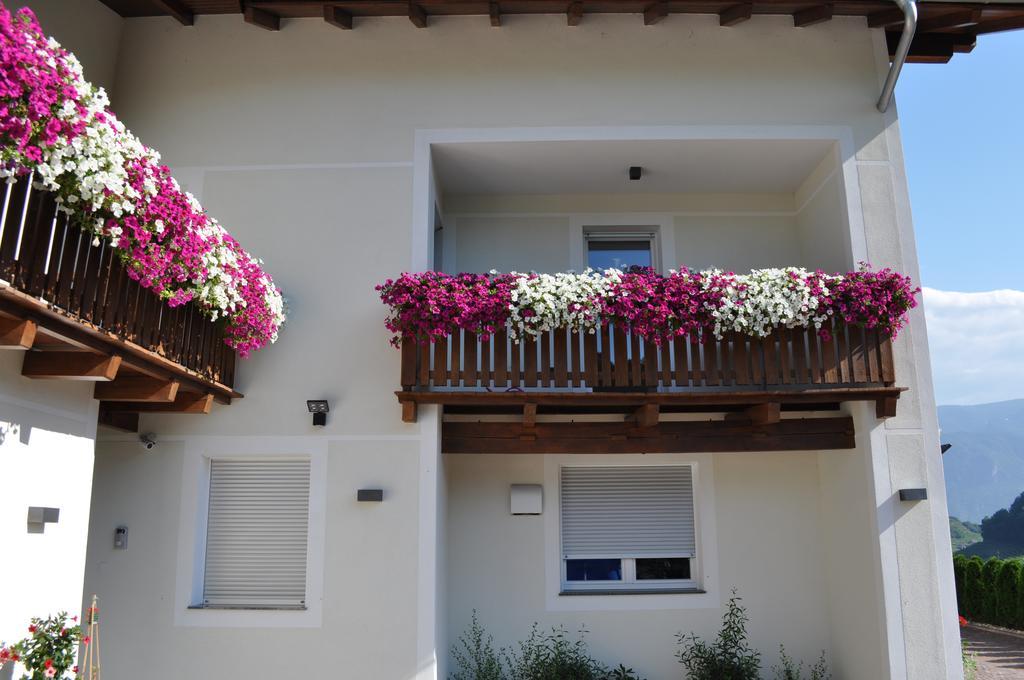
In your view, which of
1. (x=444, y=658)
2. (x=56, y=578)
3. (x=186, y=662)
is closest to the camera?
(x=56, y=578)

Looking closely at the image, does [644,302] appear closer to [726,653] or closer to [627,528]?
[627,528]

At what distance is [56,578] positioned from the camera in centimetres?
572

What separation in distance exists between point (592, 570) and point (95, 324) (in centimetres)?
526

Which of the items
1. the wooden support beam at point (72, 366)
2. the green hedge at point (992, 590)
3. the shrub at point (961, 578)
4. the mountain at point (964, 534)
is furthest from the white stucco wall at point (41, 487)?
the mountain at point (964, 534)

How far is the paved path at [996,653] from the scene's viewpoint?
942 cm

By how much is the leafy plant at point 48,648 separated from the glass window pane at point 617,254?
608 centimetres

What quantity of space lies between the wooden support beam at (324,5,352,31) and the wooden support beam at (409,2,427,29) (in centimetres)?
64

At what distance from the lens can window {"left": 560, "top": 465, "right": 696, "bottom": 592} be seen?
8.27 m

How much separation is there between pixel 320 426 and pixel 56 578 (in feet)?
7.85

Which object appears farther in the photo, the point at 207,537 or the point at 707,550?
the point at 707,550

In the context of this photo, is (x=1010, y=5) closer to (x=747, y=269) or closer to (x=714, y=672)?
(x=747, y=269)

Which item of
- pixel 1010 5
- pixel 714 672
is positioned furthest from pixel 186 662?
pixel 1010 5

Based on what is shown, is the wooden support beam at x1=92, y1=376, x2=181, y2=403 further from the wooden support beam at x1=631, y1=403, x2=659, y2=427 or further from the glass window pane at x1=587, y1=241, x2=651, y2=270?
the glass window pane at x1=587, y1=241, x2=651, y2=270

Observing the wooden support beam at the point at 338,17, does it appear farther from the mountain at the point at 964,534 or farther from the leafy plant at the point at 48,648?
the mountain at the point at 964,534
